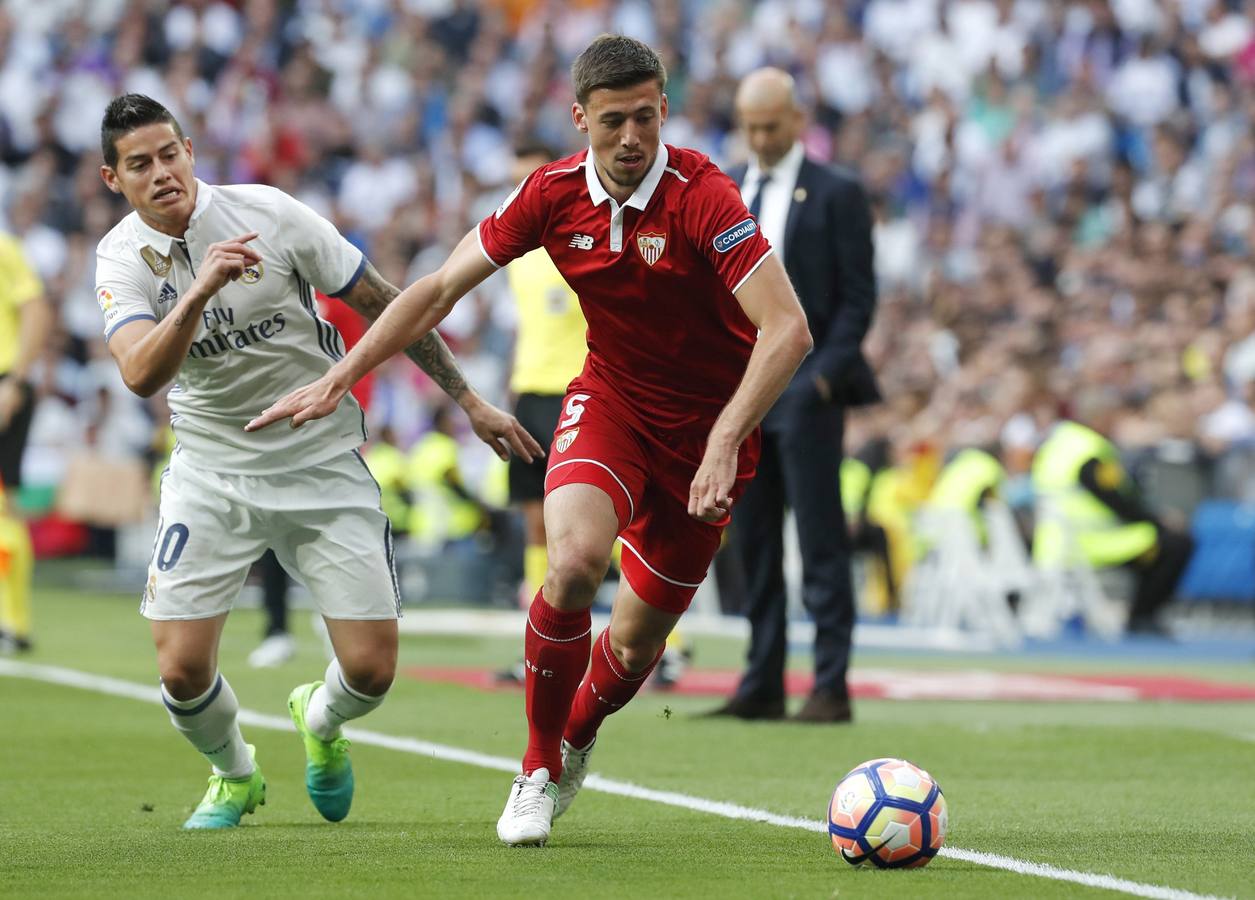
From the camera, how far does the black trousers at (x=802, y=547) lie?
9.44 m

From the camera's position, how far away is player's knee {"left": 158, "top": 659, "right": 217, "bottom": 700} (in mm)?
6246

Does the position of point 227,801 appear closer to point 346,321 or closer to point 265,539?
point 265,539

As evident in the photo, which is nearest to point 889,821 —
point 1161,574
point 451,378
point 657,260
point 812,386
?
point 657,260

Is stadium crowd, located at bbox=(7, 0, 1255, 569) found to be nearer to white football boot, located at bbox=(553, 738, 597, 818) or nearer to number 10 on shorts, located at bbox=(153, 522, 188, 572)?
white football boot, located at bbox=(553, 738, 597, 818)

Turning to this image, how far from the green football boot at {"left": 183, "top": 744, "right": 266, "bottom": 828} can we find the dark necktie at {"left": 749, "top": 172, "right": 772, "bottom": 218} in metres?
4.10

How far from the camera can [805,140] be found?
24.2 metres

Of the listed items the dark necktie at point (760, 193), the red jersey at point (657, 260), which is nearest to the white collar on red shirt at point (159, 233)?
the red jersey at point (657, 260)

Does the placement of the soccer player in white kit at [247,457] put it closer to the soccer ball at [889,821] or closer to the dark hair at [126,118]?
the dark hair at [126,118]

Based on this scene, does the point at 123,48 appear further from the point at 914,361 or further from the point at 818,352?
the point at 818,352

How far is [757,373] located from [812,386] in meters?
3.63

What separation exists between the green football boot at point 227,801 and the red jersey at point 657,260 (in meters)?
1.71

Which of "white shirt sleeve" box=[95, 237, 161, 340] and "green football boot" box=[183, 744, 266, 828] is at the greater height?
"white shirt sleeve" box=[95, 237, 161, 340]

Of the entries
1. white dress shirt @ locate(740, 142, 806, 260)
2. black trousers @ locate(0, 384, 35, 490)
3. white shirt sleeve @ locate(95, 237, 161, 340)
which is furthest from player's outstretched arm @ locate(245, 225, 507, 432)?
black trousers @ locate(0, 384, 35, 490)

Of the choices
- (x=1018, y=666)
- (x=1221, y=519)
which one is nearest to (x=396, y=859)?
(x=1018, y=666)
